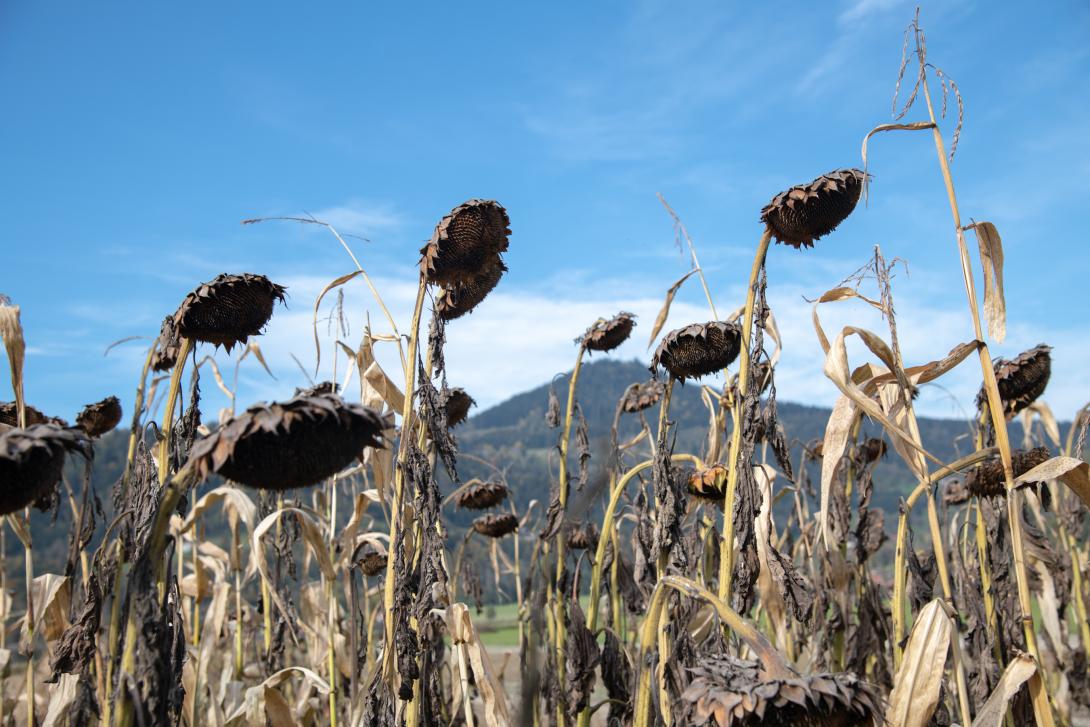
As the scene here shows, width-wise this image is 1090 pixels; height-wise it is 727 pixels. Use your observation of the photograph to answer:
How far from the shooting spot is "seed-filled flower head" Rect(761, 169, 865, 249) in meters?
2.46

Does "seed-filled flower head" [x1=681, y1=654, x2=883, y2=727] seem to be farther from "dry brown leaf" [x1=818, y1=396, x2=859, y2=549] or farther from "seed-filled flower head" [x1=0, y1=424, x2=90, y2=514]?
"seed-filled flower head" [x1=0, y1=424, x2=90, y2=514]

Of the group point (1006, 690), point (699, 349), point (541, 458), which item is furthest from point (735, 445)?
point (541, 458)

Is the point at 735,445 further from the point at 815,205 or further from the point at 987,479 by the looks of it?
the point at 987,479

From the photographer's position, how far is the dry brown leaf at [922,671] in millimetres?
2152

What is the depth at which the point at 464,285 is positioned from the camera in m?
3.01

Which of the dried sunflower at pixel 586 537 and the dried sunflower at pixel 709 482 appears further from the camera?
the dried sunflower at pixel 586 537

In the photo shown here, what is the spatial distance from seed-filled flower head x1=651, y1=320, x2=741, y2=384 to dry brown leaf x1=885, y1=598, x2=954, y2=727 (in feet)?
3.32

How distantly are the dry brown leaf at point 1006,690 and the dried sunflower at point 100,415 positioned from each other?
3.56 meters

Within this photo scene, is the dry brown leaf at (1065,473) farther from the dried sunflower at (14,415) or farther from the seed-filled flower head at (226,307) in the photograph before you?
the dried sunflower at (14,415)

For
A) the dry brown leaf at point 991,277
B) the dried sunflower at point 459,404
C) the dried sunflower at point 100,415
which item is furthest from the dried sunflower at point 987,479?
the dried sunflower at point 100,415

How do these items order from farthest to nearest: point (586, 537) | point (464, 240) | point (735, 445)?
point (586, 537), point (464, 240), point (735, 445)

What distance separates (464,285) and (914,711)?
184 centimetres

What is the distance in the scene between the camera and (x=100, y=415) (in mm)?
3936

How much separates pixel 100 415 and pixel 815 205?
3.19m
